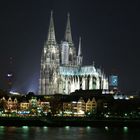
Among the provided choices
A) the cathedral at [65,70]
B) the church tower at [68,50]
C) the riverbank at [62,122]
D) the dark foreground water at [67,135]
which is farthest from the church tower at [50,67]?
the dark foreground water at [67,135]

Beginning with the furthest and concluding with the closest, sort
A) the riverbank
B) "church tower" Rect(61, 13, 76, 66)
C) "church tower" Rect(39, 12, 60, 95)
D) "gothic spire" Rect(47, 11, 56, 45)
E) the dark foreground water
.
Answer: "church tower" Rect(61, 13, 76, 66)
"church tower" Rect(39, 12, 60, 95)
"gothic spire" Rect(47, 11, 56, 45)
the riverbank
the dark foreground water

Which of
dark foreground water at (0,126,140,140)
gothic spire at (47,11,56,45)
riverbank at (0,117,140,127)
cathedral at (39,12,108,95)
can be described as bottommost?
dark foreground water at (0,126,140,140)

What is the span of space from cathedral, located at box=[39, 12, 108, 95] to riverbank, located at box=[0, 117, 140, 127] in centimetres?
3772

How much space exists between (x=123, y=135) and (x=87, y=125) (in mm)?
20768

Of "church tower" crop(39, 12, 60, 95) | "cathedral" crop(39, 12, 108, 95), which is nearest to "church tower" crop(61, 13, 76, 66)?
"cathedral" crop(39, 12, 108, 95)

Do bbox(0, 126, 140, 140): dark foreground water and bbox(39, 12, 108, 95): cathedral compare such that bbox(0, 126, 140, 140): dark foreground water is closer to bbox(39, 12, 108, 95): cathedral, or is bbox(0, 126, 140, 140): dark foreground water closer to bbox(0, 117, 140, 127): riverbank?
bbox(0, 117, 140, 127): riverbank

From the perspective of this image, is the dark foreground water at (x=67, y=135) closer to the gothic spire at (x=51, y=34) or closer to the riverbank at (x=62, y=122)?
the riverbank at (x=62, y=122)

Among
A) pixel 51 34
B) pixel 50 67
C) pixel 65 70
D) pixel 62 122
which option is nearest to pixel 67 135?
pixel 62 122

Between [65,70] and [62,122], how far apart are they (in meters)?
46.8

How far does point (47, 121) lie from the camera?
97188 millimetres

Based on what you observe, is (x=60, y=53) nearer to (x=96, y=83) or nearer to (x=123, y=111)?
(x=96, y=83)

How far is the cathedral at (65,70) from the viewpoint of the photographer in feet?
459

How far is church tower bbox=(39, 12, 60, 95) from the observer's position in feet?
458

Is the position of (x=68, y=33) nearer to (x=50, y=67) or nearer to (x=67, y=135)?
(x=50, y=67)
